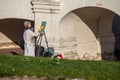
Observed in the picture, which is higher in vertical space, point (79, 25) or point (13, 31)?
point (79, 25)

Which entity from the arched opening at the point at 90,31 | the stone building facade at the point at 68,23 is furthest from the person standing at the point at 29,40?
the arched opening at the point at 90,31

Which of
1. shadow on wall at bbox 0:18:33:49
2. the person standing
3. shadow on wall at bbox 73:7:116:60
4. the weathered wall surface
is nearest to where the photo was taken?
the person standing

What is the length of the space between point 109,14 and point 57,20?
8.53ft

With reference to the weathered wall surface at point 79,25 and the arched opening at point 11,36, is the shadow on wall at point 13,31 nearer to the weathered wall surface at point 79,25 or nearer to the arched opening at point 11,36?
the arched opening at point 11,36

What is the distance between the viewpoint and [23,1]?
50.9ft

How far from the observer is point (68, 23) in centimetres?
1598

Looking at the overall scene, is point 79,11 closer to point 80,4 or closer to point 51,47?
point 80,4

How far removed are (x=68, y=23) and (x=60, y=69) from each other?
720 centimetres

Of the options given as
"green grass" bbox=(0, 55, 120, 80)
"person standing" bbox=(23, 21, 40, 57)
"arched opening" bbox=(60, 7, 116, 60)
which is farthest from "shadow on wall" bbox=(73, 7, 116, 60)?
"green grass" bbox=(0, 55, 120, 80)

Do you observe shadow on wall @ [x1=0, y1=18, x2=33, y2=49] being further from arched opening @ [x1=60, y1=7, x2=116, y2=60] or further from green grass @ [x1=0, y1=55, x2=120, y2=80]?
green grass @ [x1=0, y1=55, x2=120, y2=80]

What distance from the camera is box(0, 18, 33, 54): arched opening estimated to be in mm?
17188

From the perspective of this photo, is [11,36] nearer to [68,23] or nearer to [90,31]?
[68,23]

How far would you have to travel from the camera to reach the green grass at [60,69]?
27.8ft

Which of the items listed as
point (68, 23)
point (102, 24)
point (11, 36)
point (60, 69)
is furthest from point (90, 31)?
point (60, 69)
